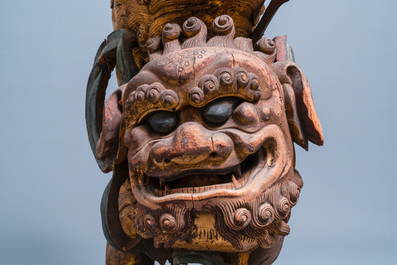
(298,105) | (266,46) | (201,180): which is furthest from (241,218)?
(266,46)

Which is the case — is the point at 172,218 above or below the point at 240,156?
below

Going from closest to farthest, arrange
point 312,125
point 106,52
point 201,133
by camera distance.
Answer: point 201,133
point 312,125
point 106,52

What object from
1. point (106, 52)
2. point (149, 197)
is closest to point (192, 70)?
point (149, 197)

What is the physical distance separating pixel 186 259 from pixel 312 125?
48cm

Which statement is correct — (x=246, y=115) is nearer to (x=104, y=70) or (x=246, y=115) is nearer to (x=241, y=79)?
(x=241, y=79)

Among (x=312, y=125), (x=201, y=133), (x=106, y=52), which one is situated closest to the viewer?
(x=201, y=133)

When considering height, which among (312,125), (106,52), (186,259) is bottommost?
(186,259)

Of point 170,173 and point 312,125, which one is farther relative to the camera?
point 312,125

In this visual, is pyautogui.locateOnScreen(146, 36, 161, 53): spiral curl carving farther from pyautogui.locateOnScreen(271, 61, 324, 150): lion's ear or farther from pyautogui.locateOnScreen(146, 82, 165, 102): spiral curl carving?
pyautogui.locateOnScreen(271, 61, 324, 150): lion's ear

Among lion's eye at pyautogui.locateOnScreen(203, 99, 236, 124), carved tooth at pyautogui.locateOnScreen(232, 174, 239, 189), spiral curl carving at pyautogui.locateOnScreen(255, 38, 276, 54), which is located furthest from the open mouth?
spiral curl carving at pyautogui.locateOnScreen(255, 38, 276, 54)

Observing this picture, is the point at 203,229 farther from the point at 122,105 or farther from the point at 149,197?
the point at 122,105

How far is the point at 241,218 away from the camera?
45.8 inches

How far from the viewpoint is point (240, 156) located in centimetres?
121

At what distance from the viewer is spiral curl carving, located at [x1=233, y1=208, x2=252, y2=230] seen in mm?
1164
